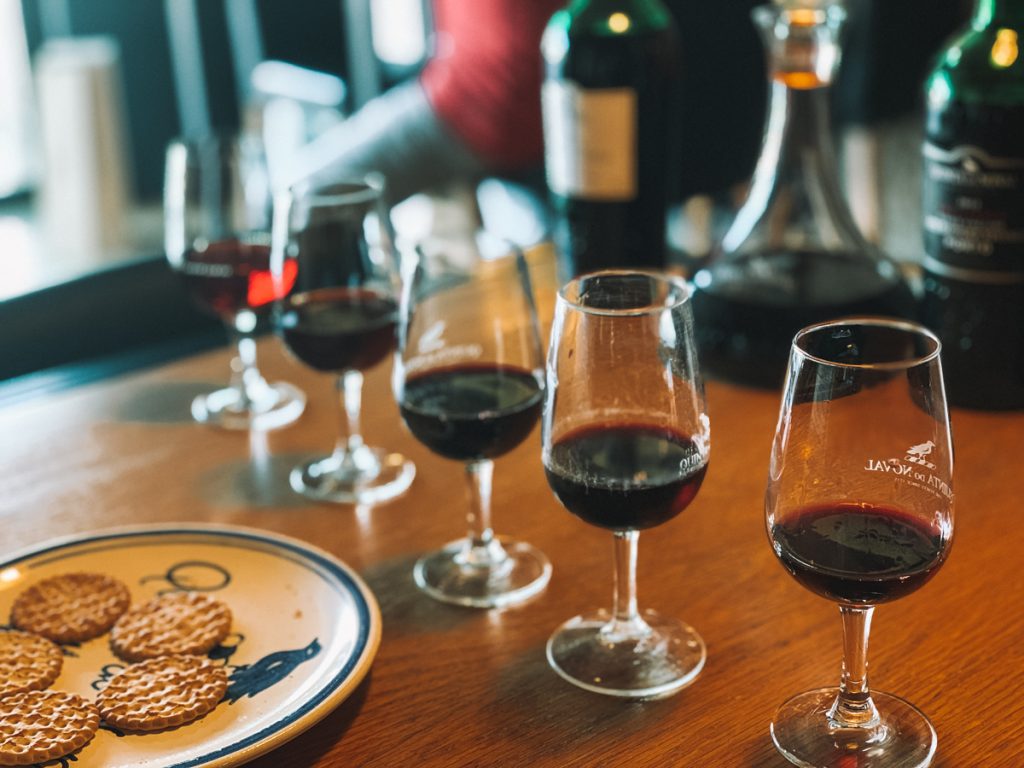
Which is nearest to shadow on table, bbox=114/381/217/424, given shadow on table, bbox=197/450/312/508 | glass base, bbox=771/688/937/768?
shadow on table, bbox=197/450/312/508

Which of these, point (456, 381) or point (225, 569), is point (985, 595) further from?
point (225, 569)

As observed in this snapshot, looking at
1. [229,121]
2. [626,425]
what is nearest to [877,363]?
[626,425]

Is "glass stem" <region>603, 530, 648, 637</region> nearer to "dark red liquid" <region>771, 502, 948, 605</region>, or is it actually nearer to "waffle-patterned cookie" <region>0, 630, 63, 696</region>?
"dark red liquid" <region>771, 502, 948, 605</region>

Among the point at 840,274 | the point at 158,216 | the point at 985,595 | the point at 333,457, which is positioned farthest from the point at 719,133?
the point at 158,216

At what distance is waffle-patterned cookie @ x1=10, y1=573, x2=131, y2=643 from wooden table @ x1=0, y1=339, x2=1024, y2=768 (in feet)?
0.45

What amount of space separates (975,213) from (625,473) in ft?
1.48

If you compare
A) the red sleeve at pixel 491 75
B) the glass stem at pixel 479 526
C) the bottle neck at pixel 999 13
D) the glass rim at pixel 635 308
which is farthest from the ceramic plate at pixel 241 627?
the red sleeve at pixel 491 75

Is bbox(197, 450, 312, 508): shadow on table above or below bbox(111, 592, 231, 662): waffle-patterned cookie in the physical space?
below

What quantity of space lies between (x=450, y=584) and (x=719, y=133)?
5.00 feet

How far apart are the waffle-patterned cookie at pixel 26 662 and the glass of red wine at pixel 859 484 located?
0.44 m

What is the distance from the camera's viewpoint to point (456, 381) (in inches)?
36.5

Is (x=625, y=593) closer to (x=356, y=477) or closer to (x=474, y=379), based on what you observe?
(x=474, y=379)

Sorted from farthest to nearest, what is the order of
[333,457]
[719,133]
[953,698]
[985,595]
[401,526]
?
[719,133]
[333,457]
[401,526]
[985,595]
[953,698]

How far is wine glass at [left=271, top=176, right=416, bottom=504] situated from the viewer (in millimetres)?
1063
